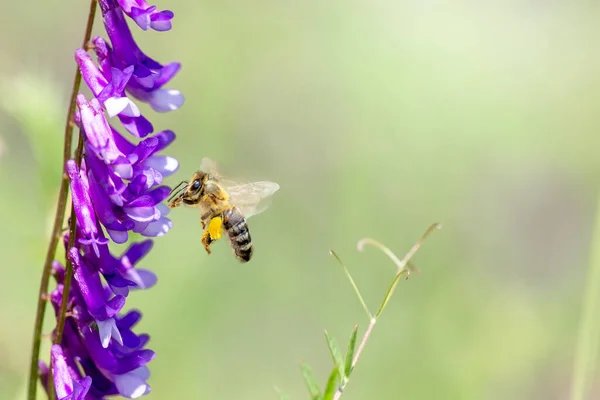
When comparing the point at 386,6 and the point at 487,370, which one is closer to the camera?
the point at 487,370

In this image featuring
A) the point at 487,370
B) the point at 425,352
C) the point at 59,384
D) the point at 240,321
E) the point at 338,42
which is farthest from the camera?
the point at 338,42

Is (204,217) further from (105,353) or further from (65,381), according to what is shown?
(65,381)

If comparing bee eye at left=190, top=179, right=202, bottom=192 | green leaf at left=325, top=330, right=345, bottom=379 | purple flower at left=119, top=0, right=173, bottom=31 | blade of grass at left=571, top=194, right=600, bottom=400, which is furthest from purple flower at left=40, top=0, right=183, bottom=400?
blade of grass at left=571, top=194, right=600, bottom=400

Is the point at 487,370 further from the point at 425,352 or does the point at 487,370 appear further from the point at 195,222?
the point at 195,222

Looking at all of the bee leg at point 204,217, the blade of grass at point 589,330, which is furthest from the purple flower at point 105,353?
the blade of grass at point 589,330

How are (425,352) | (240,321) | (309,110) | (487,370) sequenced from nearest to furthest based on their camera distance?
(487,370)
(425,352)
(240,321)
(309,110)

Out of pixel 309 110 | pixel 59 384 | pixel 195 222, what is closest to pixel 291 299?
pixel 195 222

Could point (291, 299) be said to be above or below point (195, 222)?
below

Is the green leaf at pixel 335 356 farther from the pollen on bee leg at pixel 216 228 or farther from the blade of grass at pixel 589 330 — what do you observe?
A: the blade of grass at pixel 589 330
